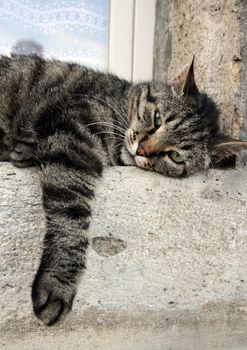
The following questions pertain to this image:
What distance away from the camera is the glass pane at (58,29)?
206 centimetres

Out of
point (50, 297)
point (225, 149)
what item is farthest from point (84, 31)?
point (50, 297)

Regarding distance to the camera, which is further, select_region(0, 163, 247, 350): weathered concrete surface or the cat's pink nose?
the cat's pink nose

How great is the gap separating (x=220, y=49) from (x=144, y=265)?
3.14 ft

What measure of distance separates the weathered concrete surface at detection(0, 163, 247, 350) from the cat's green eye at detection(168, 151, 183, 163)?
77 millimetres

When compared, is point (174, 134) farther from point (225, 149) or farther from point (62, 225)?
point (62, 225)

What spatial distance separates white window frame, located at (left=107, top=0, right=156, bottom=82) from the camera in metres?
2.14

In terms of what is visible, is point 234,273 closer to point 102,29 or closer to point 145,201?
point 145,201

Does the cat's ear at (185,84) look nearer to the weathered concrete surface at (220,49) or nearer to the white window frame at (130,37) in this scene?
the weathered concrete surface at (220,49)

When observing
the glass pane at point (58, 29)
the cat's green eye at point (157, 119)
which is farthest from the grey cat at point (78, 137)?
the glass pane at point (58, 29)

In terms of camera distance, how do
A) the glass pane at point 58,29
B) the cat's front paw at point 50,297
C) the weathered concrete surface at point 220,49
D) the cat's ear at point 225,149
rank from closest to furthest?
the cat's front paw at point 50,297
the cat's ear at point 225,149
the weathered concrete surface at point 220,49
the glass pane at point 58,29

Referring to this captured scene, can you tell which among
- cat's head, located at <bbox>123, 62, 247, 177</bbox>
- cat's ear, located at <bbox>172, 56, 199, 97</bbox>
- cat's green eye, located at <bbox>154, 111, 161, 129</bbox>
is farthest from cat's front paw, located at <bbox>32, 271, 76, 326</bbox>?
cat's ear, located at <bbox>172, 56, 199, 97</bbox>

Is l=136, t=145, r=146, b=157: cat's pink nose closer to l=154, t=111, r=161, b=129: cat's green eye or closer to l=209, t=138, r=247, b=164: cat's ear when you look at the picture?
l=154, t=111, r=161, b=129: cat's green eye

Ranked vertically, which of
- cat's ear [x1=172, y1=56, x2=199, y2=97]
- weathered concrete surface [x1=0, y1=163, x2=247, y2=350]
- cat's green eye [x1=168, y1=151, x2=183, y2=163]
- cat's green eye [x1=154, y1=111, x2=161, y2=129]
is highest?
cat's ear [x1=172, y1=56, x2=199, y2=97]

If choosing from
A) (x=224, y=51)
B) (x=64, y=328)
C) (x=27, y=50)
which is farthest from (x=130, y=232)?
(x=27, y=50)
